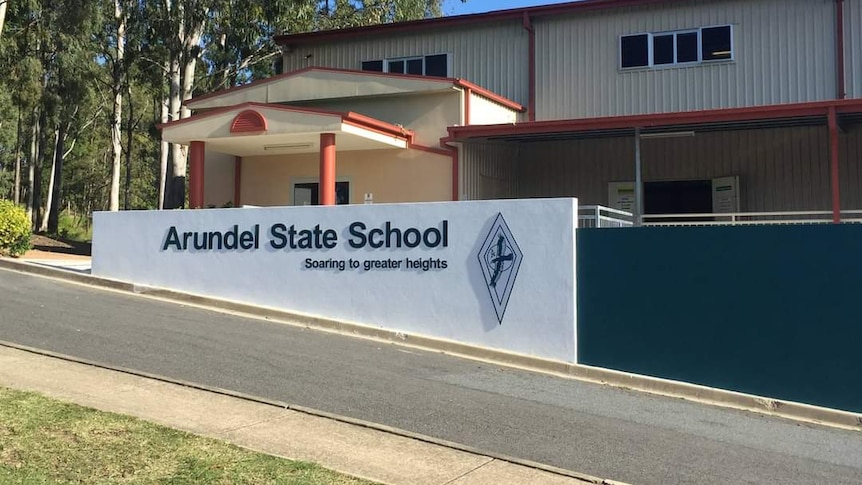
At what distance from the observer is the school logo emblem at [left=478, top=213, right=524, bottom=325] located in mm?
10828

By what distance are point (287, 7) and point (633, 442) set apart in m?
21.3

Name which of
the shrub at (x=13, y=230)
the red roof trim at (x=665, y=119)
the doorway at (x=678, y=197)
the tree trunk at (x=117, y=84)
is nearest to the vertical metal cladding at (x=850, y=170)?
the doorway at (x=678, y=197)

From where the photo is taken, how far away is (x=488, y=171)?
17250 mm

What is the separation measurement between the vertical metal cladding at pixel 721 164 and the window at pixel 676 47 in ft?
5.97

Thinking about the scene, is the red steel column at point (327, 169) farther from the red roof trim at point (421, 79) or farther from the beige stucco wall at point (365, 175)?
the red roof trim at point (421, 79)

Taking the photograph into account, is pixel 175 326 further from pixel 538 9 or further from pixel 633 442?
pixel 538 9

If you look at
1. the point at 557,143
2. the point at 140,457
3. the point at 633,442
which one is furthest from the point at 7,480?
the point at 557,143

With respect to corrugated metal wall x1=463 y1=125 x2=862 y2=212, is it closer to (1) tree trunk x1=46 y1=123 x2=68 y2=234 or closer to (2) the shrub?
(2) the shrub

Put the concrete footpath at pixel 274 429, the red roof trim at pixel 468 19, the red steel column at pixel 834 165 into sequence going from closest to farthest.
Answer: the concrete footpath at pixel 274 429, the red steel column at pixel 834 165, the red roof trim at pixel 468 19

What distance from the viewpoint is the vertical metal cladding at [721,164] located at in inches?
642

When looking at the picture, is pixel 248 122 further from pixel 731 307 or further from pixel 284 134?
pixel 731 307

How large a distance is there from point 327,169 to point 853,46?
455 inches

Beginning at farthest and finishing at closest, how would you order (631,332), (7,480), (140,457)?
(631,332) → (140,457) → (7,480)

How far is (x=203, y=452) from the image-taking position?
575 centimetres
